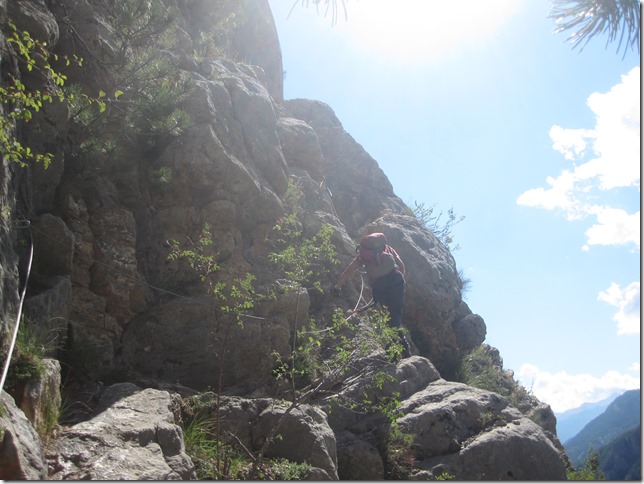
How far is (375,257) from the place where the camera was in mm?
10055

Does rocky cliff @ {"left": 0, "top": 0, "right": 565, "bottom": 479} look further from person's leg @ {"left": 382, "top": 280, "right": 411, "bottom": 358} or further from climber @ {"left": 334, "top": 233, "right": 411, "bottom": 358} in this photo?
climber @ {"left": 334, "top": 233, "right": 411, "bottom": 358}

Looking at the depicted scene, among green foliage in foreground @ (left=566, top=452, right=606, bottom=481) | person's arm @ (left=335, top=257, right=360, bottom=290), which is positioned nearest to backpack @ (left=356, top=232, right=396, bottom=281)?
person's arm @ (left=335, top=257, right=360, bottom=290)

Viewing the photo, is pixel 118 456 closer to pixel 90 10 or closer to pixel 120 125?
pixel 120 125

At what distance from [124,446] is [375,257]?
610 cm

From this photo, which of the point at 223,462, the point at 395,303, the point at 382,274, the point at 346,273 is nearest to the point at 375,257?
the point at 382,274

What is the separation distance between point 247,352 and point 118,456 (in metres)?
3.84

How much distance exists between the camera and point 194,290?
871cm

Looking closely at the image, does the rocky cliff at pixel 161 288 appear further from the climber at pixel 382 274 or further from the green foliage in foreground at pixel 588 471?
the green foliage in foreground at pixel 588 471

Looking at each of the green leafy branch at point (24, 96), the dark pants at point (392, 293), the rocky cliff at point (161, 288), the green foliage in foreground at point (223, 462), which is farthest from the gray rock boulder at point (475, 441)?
the green leafy branch at point (24, 96)

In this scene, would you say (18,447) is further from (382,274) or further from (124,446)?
(382,274)

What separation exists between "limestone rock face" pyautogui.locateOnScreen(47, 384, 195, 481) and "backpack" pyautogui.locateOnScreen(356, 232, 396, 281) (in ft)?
16.7

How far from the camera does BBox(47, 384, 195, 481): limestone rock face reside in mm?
4387

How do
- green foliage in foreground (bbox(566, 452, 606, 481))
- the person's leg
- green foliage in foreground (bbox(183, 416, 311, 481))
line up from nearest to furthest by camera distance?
green foliage in foreground (bbox(183, 416, 311, 481)) < green foliage in foreground (bbox(566, 452, 606, 481)) < the person's leg

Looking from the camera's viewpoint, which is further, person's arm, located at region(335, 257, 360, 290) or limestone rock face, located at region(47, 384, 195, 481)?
person's arm, located at region(335, 257, 360, 290)
